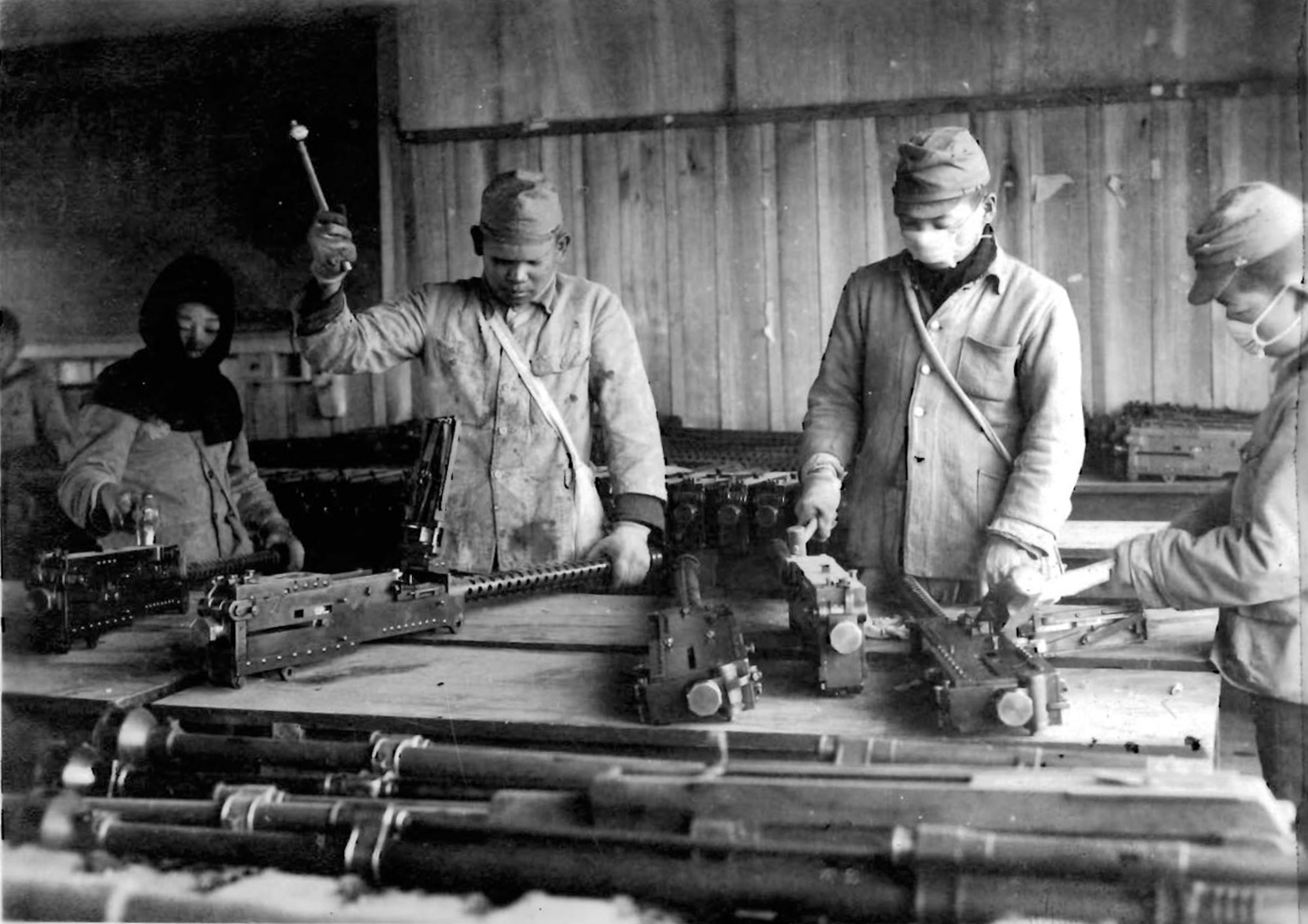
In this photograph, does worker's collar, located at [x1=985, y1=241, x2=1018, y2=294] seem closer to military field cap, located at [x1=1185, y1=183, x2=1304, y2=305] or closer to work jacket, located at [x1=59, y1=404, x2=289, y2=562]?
military field cap, located at [x1=1185, y1=183, x2=1304, y2=305]

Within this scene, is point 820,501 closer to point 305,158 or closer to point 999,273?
point 999,273

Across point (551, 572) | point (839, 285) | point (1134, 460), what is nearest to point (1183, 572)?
point (551, 572)

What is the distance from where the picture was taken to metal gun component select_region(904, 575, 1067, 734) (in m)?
1.82

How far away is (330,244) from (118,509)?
992 millimetres

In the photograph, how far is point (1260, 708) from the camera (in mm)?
2254

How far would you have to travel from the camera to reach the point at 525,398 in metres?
3.28

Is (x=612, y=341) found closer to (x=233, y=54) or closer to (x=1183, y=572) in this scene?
(x=1183, y=572)

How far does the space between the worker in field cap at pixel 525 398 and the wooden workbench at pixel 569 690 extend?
0.59m

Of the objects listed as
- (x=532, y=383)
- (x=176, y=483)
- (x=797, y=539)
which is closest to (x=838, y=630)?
(x=797, y=539)

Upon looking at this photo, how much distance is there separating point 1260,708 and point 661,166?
401cm

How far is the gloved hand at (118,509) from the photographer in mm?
3162

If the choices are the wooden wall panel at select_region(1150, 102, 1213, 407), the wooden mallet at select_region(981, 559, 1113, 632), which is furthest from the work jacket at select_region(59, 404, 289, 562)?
the wooden wall panel at select_region(1150, 102, 1213, 407)

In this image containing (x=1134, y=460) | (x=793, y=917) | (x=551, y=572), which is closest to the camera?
(x=793, y=917)

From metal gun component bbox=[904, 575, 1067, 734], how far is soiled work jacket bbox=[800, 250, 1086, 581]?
0.66 metres
